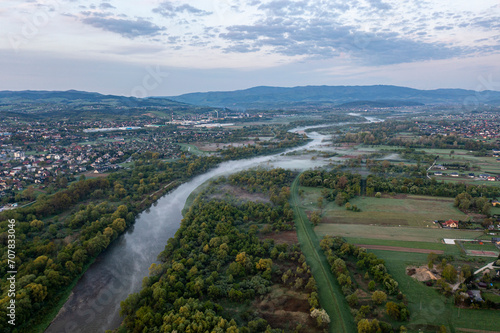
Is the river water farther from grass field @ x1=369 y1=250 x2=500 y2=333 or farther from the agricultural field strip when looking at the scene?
grass field @ x1=369 y1=250 x2=500 y2=333

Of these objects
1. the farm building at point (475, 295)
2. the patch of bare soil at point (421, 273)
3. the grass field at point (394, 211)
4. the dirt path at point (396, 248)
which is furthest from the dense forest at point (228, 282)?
the farm building at point (475, 295)

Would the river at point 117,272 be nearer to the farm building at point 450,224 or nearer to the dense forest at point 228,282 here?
the dense forest at point 228,282

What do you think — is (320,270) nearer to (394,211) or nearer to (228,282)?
(228,282)

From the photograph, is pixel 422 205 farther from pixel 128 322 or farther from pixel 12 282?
pixel 12 282

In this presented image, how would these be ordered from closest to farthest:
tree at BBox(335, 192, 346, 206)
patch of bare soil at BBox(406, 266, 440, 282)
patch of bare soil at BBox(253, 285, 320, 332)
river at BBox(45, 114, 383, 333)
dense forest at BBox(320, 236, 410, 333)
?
dense forest at BBox(320, 236, 410, 333) → patch of bare soil at BBox(253, 285, 320, 332) → river at BBox(45, 114, 383, 333) → patch of bare soil at BBox(406, 266, 440, 282) → tree at BBox(335, 192, 346, 206)

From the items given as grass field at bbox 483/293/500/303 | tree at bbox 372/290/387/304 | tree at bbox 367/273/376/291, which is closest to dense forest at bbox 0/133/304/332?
tree at bbox 372/290/387/304

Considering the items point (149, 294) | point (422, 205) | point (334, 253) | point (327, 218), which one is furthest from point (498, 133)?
point (149, 294)
